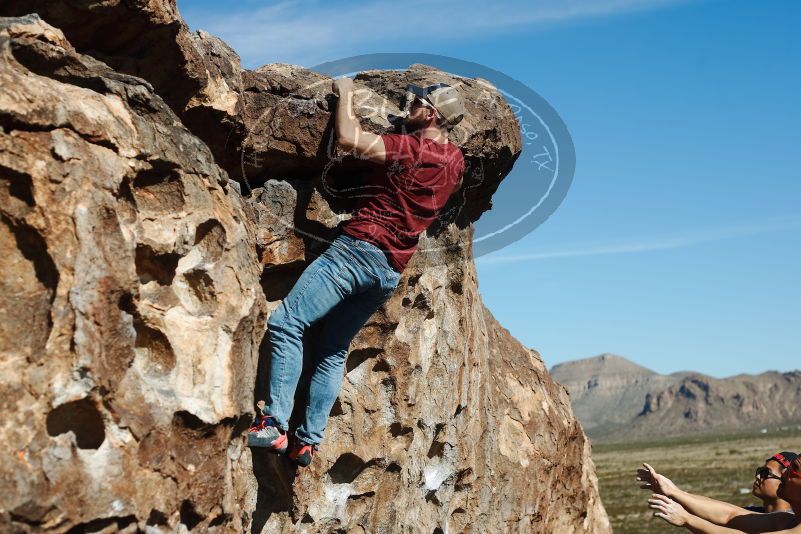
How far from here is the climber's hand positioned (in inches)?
281

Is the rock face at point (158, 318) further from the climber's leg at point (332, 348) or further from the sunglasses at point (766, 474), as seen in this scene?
the sunglasses at point (766, 474)

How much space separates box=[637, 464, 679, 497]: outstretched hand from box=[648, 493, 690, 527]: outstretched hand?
41 cm

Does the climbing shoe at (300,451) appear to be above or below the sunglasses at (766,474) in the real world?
above

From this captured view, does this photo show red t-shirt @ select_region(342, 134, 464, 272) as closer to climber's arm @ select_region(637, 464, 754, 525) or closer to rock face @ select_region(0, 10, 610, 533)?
rock face @ select_region(0, 10, 610, 533)

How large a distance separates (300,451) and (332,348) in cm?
78

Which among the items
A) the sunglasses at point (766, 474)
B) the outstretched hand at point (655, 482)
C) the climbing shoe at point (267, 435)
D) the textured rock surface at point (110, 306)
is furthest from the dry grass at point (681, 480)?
the textured rock surface at point (110, 306)

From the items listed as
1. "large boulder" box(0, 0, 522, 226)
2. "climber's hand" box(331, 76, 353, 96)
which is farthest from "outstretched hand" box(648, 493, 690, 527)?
"climber's hand" box(331, 76, 353, 96)

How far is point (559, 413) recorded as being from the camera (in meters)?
12.0

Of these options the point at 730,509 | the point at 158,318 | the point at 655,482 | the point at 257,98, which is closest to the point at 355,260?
the point at 257,98

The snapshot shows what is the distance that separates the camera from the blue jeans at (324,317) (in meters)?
6.43

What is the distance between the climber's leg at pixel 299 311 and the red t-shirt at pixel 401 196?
236mm

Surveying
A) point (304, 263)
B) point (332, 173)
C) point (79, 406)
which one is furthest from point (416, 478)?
point (79, 406)

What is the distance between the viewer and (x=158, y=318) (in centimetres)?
515

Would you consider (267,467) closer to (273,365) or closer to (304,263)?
(273,365)
